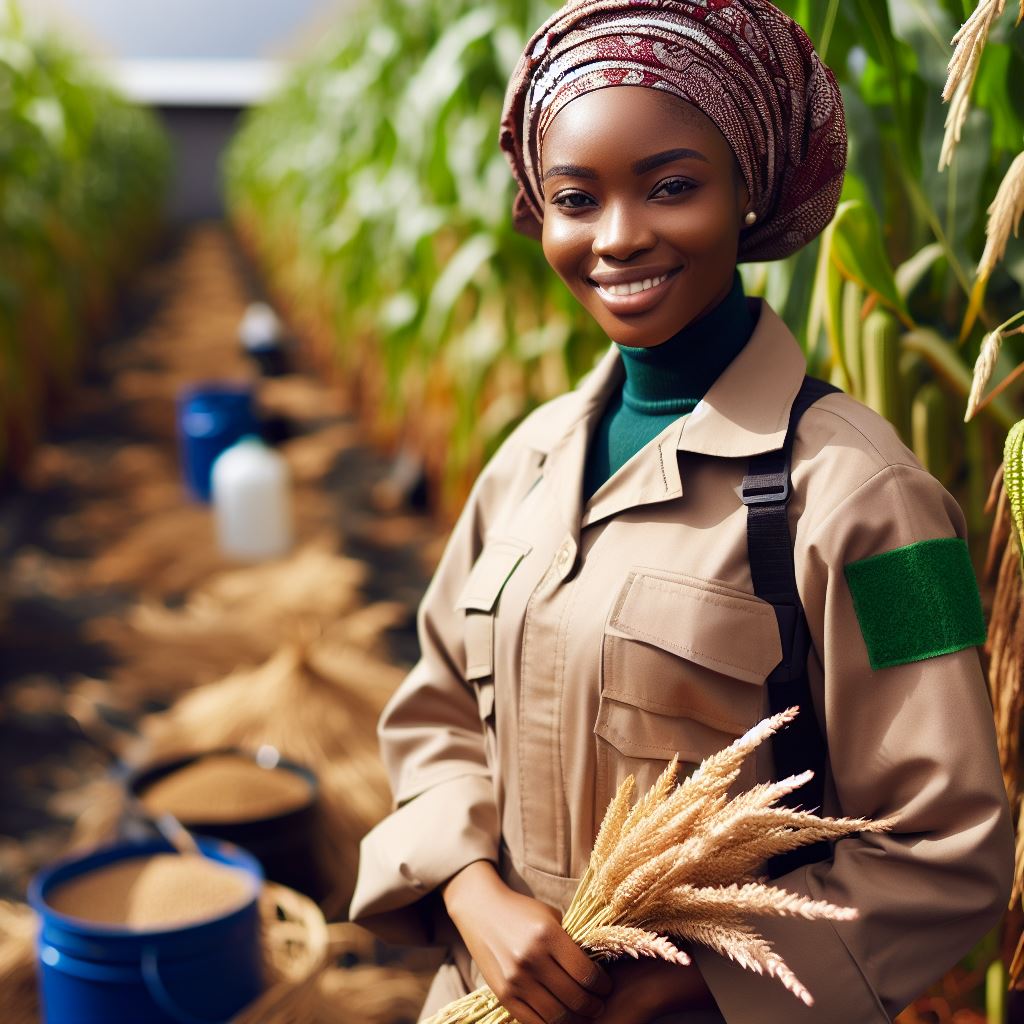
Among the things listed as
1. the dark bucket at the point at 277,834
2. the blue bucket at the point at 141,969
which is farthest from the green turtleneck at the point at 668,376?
the dark bucket at the point at 277,834

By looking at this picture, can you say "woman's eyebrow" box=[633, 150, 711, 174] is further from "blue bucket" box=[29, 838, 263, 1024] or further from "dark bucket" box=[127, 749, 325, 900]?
"dark bucket" box=[127, 749, 325, 900]

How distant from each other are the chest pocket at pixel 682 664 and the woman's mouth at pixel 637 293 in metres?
0.17

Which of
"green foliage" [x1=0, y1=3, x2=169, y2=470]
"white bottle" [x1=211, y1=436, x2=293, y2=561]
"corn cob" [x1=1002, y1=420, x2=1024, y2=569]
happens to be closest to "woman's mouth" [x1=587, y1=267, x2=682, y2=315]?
"corn cob" [x1=1002, y1=420, x2=1024, y2=569]

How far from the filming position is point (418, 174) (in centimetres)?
321

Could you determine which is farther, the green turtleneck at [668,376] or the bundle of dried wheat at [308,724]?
the bundle of dried wheat at [308,724]

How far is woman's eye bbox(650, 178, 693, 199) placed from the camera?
2.64 feet

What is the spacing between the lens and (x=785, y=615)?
31.3 inches

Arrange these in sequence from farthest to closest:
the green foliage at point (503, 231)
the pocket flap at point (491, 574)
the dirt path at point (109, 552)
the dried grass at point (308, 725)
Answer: the dirt path at point (109, 552) < the dried grass at point (308, 725) < the green foliage at point (503, 231) < the pocket flap at point (491, 574)

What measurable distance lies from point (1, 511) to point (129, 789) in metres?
2.48

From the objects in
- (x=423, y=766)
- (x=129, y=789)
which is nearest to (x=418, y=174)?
(x=129, y=789)

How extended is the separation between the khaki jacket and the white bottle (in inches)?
96.0

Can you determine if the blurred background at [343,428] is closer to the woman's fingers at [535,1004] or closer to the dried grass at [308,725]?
the dried grass at [308,725]

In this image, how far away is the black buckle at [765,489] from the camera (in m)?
0.80

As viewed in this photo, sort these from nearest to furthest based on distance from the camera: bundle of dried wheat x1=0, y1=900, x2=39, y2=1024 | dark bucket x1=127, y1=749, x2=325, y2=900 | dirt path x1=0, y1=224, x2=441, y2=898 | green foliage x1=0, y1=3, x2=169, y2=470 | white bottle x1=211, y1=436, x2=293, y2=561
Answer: bundle of dried wheat x1=0, y1=900, x2=39, y2=1024
dark bucket x1=127, y1=749, x2=325, y2=900
dirt path x1=0, y1=224, x2=441, y2=898
white bottle x1=211, y1=436, x2=293, y2=561
green foliage x1=0, y1=3, x2=169, y2=470
